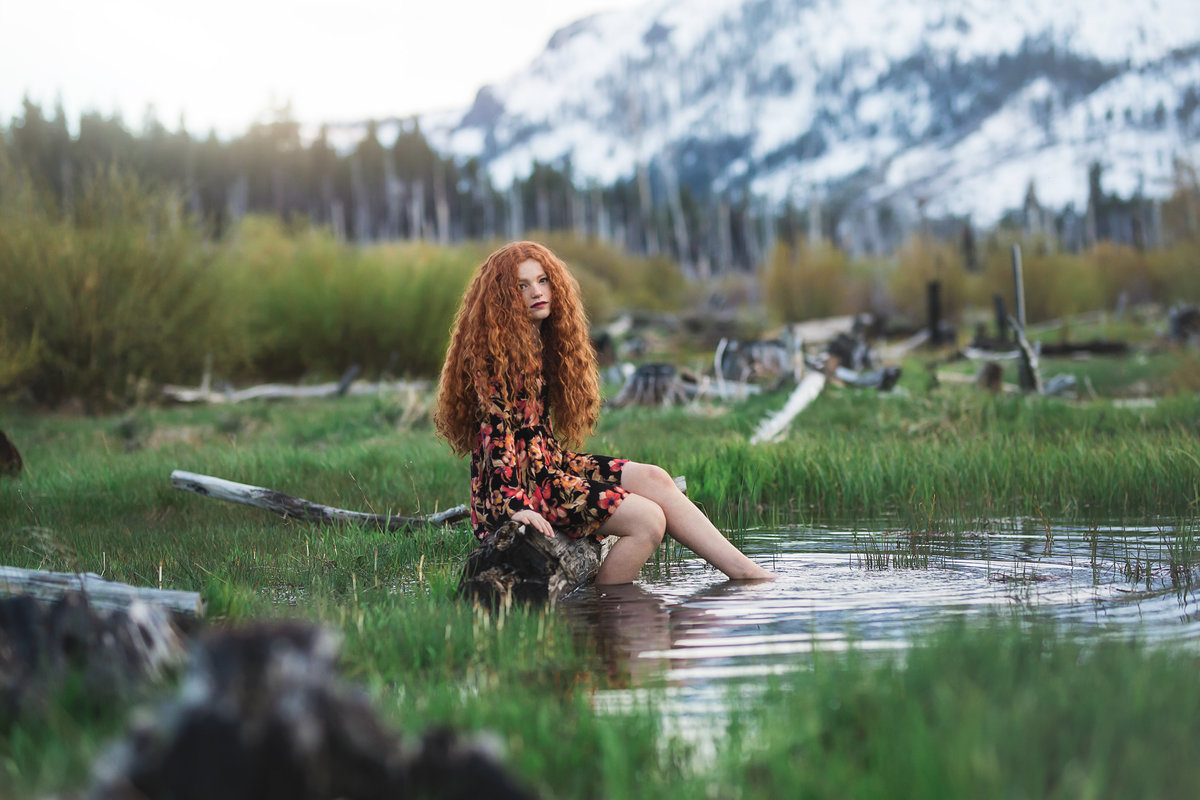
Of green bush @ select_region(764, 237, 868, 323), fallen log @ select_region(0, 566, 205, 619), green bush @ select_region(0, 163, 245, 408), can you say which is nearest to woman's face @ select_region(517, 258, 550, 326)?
fallen log @ select_region(0, 566, 205, 619)

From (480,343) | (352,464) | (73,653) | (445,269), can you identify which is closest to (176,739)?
(73,653)

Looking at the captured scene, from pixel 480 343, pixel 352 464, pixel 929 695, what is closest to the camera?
pixel 929 695

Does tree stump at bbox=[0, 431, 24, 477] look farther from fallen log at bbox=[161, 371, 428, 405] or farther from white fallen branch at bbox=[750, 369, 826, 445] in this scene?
fallen log at bbox=[161, 371, 428, 405]

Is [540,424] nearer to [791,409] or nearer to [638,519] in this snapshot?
[638,519]

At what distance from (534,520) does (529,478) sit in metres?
0.39

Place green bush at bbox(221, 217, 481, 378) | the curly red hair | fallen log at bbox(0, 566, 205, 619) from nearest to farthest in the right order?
fallen log at bbox(0, 566, 205, 619)
the curly red hair
green bush at bbox(221, 217, 481, 378)

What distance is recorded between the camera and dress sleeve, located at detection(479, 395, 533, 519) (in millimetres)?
5027

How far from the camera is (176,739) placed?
1.84 metres

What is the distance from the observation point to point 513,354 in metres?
5.17

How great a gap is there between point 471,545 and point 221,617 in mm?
2156

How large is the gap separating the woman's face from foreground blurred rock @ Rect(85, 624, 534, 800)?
11.2 ft

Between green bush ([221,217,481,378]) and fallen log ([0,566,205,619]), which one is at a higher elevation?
green bush ([221,217,481,378])

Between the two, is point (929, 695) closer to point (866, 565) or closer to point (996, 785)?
point (996, 785)

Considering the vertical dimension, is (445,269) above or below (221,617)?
above
